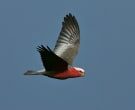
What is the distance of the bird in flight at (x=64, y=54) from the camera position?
18.7m

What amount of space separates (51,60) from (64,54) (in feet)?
11.2

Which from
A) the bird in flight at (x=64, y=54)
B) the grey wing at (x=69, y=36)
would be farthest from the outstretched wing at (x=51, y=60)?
the grey wing at (x=69, y=36)

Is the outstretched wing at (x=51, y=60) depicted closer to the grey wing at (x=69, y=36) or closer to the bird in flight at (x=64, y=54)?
the bird in flight at (x=64, y=54)

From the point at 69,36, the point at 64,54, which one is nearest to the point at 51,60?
the point at 64,54

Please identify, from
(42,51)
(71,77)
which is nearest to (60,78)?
(71,77)

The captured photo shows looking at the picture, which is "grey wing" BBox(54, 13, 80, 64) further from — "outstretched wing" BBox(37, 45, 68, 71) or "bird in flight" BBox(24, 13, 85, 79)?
"outstretched wing" BBox(37, 45, 68, 71)

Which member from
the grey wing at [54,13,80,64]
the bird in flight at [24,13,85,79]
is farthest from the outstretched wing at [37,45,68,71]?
the grey wing at [54,13,80,64]

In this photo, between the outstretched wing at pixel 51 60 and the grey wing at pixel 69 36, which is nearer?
the outstretched wing at pixel 51 60

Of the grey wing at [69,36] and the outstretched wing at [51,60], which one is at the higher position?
the grey wing at [69,36]

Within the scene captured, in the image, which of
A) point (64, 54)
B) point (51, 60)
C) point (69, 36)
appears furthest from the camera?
point (69, 36)

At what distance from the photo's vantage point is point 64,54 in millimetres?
22234

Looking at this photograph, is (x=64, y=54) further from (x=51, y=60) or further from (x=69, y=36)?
(x=51, y=60)

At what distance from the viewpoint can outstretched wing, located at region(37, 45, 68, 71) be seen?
17905mm

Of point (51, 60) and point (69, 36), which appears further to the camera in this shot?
point (69, 36)
